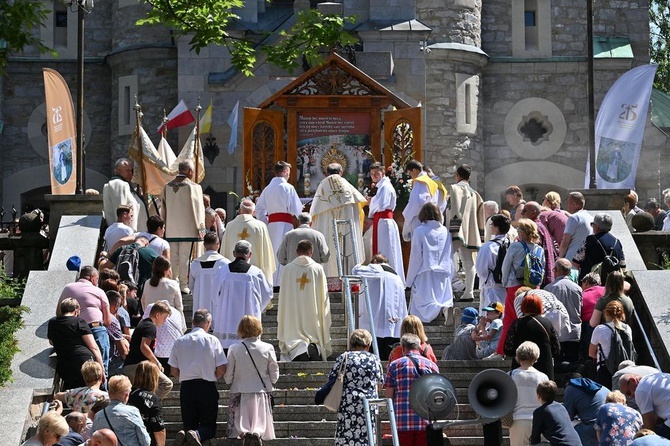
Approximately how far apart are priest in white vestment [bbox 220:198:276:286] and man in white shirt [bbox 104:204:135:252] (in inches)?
49.6

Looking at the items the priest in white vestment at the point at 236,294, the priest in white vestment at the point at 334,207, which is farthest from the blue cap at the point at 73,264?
the priest in white vestment at the point at 334,207

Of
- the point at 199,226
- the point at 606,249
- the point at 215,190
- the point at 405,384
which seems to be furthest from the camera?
the point at 215,190

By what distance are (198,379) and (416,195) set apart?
6562 mm

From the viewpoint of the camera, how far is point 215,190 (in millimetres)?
31969

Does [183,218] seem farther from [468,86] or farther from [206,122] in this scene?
[468,86]

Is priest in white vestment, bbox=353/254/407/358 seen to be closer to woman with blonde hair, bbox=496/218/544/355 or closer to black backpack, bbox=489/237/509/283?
black backpack, bbox=489/237/509/283

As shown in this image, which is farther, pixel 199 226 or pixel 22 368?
pixel 199 226

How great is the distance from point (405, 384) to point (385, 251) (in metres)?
A: 6.73

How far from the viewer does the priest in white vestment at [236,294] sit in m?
18.5

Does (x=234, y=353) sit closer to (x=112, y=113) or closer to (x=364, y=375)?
(x=364, y=375)

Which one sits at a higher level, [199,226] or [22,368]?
[199,226]

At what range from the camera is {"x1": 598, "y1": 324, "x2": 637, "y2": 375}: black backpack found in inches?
663

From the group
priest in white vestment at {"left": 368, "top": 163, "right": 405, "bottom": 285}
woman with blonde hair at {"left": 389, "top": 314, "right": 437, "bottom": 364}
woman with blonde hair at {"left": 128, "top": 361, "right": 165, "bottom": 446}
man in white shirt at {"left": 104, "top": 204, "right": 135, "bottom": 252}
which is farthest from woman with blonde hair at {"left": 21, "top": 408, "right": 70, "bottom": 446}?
priest in white vestment at {"left": 368, "top": 163, "right": 405, "bottom": 285}

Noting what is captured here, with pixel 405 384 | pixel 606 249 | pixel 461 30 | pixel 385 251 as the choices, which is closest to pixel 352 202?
pixel 385 251
